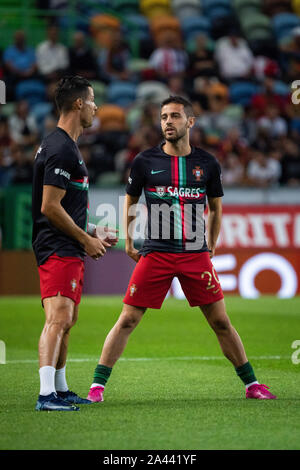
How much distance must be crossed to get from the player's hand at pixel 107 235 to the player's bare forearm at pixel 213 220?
85 centimetres

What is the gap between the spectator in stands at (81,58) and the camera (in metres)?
21.7

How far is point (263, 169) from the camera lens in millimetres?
18734

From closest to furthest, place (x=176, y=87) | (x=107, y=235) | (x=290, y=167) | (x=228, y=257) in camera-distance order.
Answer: (x=107, y=235) → (x=228, y=257) → (x=290, y=167) → (x=176, y=87)

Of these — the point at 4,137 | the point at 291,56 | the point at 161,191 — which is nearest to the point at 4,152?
the point at 4,137

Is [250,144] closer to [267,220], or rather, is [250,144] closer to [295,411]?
[267,220]

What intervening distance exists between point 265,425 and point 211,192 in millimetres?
2061

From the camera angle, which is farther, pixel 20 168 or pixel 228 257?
pixel 20 168

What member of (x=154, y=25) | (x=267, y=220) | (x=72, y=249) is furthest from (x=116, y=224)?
(x=72, y=249)

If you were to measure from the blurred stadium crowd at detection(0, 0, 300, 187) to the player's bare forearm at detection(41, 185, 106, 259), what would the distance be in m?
11.7

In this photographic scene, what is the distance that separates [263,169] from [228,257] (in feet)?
8.40

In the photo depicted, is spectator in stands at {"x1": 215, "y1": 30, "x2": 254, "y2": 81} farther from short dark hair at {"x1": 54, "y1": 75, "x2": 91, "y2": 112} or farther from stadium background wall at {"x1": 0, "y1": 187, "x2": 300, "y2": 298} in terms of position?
short dark hair at {"x1": 54, "y1": 75, "x2": 91, "y2": 112}

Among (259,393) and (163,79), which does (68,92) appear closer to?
(259,393)

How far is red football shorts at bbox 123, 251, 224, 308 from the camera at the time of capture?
6746 millimetres

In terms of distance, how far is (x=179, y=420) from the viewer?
19.2 ft
